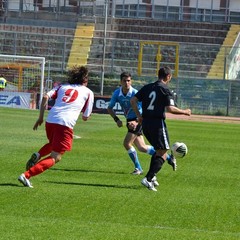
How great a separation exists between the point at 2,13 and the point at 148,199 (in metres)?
48.8

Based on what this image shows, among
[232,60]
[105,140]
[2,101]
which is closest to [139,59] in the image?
[232,60]

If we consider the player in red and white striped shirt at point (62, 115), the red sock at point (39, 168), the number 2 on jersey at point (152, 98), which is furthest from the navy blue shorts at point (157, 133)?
the red sock at point (39, 168)

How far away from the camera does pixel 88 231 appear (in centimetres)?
916

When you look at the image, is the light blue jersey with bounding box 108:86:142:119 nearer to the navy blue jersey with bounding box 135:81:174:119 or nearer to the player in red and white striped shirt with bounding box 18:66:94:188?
the navy blue jersey with bounding box 135:81:174:119

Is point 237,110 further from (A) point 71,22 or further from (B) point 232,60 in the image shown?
(A) point 71,22

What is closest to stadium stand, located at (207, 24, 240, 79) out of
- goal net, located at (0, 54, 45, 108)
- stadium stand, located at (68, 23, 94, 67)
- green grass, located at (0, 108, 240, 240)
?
stadium stand, located at (68, 23, 94, 67)

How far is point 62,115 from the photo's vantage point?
41.7ft

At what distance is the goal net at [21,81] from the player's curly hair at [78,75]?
3137cm

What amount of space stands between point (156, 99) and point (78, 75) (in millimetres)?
1292

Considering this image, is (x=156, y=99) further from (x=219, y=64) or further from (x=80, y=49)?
(x=80, y=49)

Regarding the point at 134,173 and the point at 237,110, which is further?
the point at 237,110

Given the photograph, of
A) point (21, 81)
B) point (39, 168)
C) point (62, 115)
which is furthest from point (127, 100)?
point (21, 81)

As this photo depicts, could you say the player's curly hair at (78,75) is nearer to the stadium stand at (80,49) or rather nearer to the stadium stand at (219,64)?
the stadium stand at (219,64)

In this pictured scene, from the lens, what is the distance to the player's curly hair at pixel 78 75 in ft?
42.4
